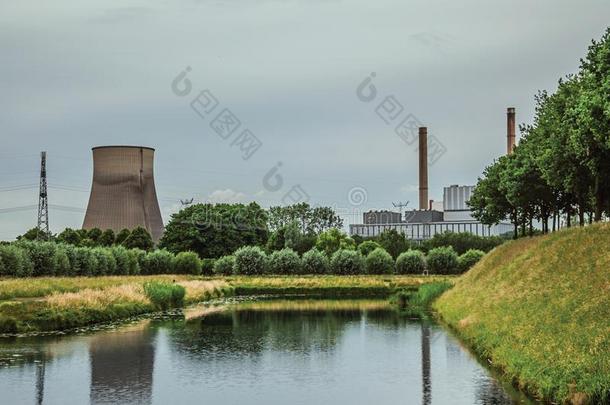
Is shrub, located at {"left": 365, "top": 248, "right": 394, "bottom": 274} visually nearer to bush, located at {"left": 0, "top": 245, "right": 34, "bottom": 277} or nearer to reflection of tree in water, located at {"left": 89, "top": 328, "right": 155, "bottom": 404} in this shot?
bush, located at {"left": 0, "top": 245, "right": 34, "bottom": 277}

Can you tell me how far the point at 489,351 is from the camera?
21.4 metres

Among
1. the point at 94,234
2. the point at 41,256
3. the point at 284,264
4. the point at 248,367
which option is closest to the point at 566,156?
the point at 248,367

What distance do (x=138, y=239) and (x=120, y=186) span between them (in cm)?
1469

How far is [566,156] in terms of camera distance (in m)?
32.7

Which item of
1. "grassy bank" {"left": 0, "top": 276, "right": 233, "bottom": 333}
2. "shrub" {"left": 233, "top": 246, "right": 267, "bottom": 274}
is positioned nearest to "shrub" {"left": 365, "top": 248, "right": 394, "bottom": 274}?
"shrub" {"left": 233, "top": 246, "right": 267, "bottom": 274}

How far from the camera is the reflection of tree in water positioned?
1605 centimetres

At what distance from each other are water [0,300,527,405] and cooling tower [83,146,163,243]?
44.7 meters

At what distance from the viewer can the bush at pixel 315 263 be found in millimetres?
74000

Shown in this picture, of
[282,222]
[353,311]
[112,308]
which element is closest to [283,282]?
[353,311]

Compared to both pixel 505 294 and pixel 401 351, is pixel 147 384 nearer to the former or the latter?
pixel 401 351

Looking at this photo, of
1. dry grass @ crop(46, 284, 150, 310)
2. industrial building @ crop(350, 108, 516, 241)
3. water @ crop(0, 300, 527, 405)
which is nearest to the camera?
water @ crop(0, 300, 527, 405)

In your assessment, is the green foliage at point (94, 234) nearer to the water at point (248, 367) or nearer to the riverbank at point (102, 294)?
the riverbank at point (102, 294)

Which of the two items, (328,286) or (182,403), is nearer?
(182,403)

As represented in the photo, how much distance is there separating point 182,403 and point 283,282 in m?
48.1
